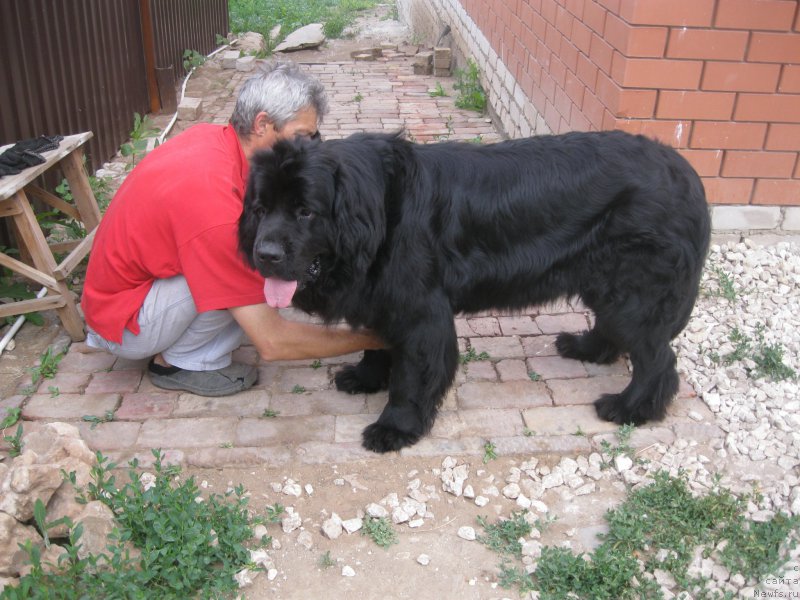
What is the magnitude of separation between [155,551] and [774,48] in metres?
4.09

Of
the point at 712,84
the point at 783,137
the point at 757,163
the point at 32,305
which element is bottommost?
the point at 32,305

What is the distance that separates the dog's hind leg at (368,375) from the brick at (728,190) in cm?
236

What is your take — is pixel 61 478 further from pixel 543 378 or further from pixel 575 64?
pixel 575 64

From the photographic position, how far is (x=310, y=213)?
2633 mm

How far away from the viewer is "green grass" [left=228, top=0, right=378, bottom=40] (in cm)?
1310

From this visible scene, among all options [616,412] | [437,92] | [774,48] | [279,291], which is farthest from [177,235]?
[437,92]

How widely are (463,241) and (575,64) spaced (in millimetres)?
2801

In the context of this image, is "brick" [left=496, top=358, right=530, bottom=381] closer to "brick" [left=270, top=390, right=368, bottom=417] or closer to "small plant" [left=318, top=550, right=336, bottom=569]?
"brick" [left=270, top=390, right=368, bottom=417]

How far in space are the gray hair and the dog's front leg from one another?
3.57 ft

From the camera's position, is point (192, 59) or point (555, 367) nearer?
point (555, 367)

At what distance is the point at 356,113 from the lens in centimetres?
791

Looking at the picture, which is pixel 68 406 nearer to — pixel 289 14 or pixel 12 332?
pixel 12 332

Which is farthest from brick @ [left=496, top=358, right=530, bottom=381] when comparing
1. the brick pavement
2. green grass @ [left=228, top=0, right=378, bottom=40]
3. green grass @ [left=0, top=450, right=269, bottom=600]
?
green grass @ [left=228, top=0, right=378, bottom=40]

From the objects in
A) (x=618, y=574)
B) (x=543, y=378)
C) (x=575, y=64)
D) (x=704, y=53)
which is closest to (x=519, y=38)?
(x=575, y=64)
